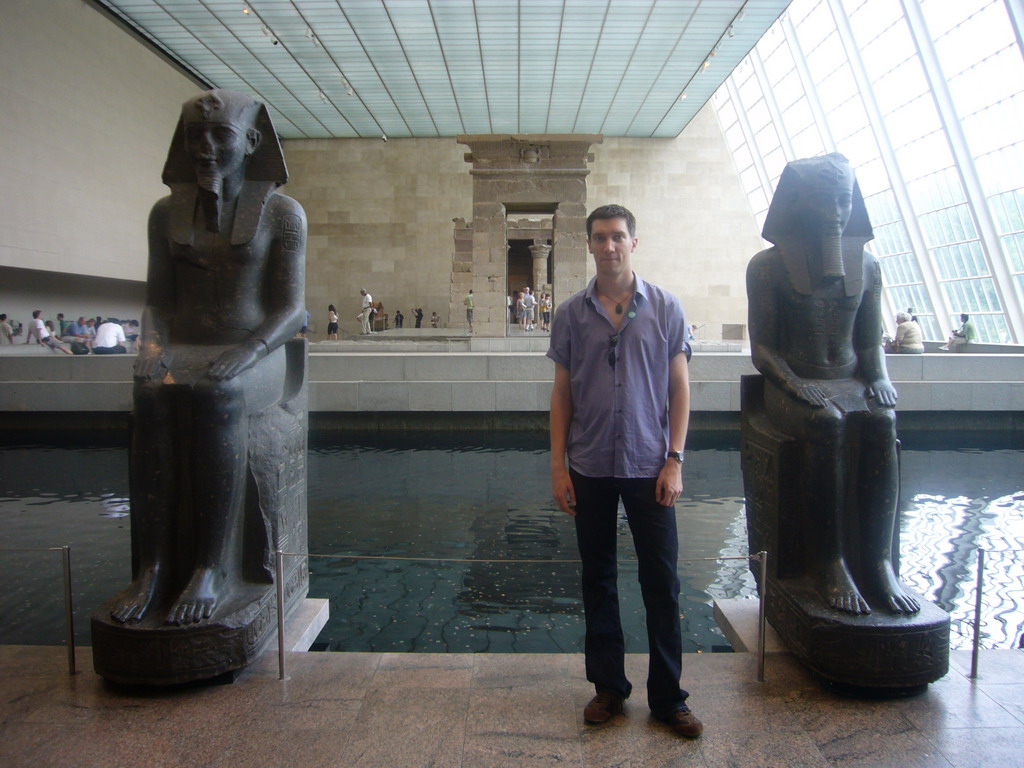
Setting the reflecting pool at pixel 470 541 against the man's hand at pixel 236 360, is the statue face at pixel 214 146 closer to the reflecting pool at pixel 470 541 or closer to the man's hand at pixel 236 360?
the man's hand at pixel 236 360

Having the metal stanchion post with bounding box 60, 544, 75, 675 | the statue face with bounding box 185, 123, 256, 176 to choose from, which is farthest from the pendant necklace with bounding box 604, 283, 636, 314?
the metal stanchion post with bounding box 60, 544, 75, 675

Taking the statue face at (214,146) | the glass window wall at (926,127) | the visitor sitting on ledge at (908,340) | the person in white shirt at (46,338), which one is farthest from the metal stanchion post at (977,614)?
the person in white shirt at (46,338)

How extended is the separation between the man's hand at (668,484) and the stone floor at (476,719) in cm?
76

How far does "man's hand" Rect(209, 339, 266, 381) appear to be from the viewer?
103 inches

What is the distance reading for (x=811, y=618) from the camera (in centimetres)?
248

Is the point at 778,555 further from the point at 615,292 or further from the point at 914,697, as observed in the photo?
the point at 615,292

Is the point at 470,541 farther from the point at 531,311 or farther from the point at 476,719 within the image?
the point at 531,311

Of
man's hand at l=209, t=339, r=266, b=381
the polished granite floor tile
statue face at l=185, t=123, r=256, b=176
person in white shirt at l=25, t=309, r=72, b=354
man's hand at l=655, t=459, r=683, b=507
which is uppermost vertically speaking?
person in white shirt at l=25, t=309, r=72, b=354

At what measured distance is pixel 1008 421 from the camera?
26.8 feet

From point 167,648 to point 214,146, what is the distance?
1915 mm

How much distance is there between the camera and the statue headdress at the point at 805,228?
2807 millimetres

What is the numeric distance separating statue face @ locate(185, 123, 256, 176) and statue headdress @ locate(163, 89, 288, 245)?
30 mm

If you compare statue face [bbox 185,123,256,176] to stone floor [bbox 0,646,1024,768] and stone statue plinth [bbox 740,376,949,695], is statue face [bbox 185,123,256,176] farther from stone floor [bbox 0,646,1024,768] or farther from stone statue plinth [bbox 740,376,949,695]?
stone statue plinth [bbox 740,376,949,695]

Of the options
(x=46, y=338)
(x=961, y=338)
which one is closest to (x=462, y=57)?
(x=46, y=338)
